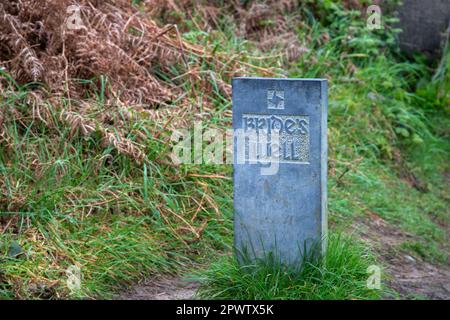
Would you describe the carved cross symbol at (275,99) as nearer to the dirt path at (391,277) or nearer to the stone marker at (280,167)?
the stone marker at (280,167)

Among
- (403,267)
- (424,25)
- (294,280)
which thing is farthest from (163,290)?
(424,25)

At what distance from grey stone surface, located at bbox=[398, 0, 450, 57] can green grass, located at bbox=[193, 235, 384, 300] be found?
17.7 ft

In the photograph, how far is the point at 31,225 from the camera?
16.9 feet

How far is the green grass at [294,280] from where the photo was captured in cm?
457

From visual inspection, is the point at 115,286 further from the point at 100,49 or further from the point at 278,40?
the point at 278,40

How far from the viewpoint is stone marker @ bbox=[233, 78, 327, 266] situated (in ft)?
15.0

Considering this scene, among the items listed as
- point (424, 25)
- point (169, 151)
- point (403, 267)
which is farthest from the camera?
point (424, 25)

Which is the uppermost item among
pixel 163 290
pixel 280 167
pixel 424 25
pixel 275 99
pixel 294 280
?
pixel 424 25

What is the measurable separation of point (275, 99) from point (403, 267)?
2000 millimetres

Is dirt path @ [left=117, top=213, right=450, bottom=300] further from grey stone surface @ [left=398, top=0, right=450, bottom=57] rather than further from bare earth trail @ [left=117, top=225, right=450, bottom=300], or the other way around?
grey stone surface @ [left=398, top=0, right=450, bottom=57]

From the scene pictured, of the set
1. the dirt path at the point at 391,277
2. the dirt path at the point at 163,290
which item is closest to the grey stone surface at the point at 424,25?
the dirt path at the point at 391,277

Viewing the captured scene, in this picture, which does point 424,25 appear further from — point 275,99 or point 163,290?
point 163,290

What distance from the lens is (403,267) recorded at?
5875mm
